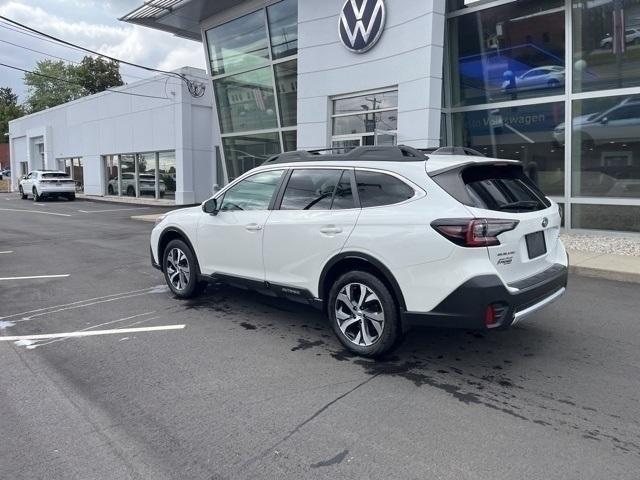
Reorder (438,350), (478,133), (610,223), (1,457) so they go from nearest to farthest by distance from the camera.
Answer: (1,457) < (438,350) < (610,223) < (478,133)

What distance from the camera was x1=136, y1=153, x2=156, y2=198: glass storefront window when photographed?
25625mm

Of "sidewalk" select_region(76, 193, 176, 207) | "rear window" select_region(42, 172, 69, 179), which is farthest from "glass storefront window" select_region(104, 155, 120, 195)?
"rear window" select_region(42, 172, 69, 179)

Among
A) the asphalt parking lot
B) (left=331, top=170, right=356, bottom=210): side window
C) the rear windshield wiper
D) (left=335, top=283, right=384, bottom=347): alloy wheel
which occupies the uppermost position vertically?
(left=331, top=170, right=356, bottom=210): side window

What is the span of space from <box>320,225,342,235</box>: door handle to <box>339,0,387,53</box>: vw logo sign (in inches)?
372

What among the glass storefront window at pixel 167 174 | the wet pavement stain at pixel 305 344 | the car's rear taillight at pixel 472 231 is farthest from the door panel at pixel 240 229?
the glass storefront window at pixel 167 174

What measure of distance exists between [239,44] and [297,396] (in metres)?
16.3

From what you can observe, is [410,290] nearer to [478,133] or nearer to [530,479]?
[530,479]

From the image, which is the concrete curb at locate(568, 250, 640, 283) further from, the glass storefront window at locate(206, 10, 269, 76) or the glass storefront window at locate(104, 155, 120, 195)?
the glass storefront window at locate(104, 155, 120, 195)

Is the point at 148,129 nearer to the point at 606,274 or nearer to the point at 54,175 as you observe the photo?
the point at 54,175

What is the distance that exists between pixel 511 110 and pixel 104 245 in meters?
9.90

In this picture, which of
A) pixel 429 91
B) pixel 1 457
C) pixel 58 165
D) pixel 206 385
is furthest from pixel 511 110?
pixel 58 165

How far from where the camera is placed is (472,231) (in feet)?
12.5

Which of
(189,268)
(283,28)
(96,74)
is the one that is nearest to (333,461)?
(189,268)

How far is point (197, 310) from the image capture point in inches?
238
